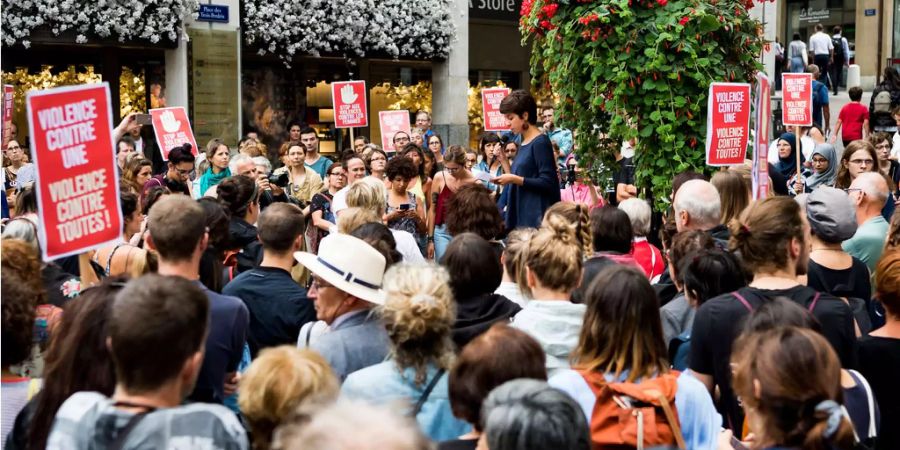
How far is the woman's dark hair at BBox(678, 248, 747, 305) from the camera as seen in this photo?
192 inches

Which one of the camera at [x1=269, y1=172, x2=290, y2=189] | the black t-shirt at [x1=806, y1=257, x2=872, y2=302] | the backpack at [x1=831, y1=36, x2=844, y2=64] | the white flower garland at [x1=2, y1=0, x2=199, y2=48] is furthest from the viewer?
the backpack at [x1=831, y1=36, x2=844, y2=64]

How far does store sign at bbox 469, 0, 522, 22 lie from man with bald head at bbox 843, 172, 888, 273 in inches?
610

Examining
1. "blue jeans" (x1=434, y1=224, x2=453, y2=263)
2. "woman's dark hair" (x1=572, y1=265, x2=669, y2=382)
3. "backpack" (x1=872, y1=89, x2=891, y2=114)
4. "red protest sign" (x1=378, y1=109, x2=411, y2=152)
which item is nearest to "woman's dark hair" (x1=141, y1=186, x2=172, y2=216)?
"blue jeans" (x1=434, y1=224, x2=453, y2=263)

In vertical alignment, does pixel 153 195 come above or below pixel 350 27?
below

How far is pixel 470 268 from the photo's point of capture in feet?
16.0

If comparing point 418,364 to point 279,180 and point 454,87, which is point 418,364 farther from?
point 454,87

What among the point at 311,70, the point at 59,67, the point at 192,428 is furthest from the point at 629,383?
the point at 311,70

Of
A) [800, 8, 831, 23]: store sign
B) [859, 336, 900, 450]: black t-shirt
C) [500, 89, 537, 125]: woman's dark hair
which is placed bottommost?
[859, 336, 900, 450]: black t-shirt

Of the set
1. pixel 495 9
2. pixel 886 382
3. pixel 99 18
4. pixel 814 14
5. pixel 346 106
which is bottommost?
pixel 886 382

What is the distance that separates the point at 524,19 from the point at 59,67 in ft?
32.2

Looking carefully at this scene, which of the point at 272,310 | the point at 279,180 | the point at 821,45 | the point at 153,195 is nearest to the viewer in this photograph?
the point at 272,310

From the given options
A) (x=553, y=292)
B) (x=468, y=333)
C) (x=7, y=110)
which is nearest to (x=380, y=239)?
(x=468, y=333)

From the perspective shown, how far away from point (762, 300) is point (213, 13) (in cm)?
1382

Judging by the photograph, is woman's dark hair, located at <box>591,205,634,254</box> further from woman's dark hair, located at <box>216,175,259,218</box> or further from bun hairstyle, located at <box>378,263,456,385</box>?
woman's dark hair, located at <box>216,175,259,218</box>
